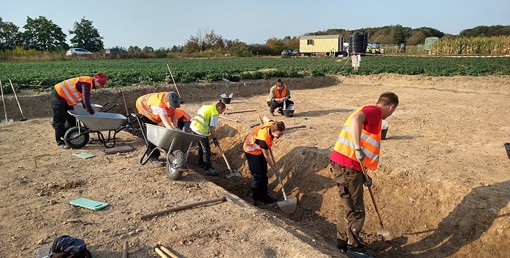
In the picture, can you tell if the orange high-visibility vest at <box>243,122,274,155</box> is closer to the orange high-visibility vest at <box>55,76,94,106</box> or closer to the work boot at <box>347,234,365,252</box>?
the work boot at <box>347,234,365,252</box>

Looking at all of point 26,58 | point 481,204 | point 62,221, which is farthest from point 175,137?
point 26,58

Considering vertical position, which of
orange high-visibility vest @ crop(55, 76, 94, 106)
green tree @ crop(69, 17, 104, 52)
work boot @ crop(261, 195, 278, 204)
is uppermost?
green tree @ crop(69, 17, 104, 52)

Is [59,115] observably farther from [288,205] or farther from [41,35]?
[41,35]

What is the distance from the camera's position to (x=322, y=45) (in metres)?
45.6

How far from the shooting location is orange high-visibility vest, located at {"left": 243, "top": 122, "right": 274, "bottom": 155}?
5.51 meters

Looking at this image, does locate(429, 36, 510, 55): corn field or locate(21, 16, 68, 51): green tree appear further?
locate(21, 16, 68, 51): green tree

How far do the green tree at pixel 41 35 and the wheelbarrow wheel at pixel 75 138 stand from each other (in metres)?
47.7

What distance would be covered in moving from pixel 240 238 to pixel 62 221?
207 centimetres

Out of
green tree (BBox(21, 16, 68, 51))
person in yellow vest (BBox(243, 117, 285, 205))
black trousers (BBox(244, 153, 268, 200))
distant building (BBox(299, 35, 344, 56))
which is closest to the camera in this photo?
person in yellow vest (BBox(243, 117, 285, 205))

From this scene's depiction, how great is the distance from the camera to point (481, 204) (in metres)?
4.68

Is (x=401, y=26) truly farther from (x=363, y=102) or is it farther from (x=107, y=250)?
(x=107, y=250)

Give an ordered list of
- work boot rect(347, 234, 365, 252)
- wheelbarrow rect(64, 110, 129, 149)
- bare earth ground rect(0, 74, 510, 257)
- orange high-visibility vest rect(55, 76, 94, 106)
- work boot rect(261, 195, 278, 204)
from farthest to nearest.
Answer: orange high-visibility vest rect(55, 76, 94, 106)
wheelbarrow rect(64, 110, 129, 149)
work boot rect(261, 195, 278, 204)
work boot rect(347, 234, 365, 252)
bare earth ground rect(0, 74, 510, 257)

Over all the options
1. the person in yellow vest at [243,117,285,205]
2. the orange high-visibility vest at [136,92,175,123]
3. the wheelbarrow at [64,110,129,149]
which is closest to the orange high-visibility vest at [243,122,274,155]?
the person in yellow vest at [243,117,285,205]

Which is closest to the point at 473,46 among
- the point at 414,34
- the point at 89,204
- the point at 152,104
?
the point at 152,104
